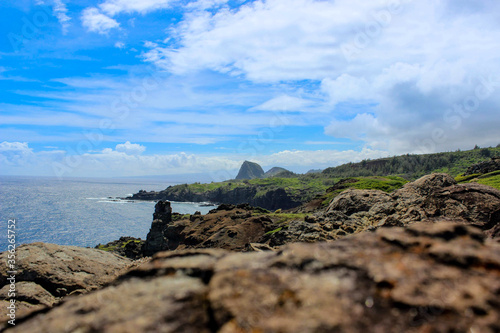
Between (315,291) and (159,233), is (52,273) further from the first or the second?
(159,233)

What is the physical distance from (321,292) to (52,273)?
48.3 feet

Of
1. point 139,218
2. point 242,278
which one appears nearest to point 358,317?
point 242,278

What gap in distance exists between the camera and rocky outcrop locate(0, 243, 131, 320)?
12156 millimetres

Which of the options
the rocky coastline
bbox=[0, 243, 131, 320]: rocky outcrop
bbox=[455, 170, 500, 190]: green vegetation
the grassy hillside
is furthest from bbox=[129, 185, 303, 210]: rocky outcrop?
the rocky coastline

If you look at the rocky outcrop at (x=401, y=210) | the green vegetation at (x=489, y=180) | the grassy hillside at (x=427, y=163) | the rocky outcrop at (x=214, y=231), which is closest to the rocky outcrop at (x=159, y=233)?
the rocky outcrop at (x=214, y=231)

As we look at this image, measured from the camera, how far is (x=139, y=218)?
112125mm

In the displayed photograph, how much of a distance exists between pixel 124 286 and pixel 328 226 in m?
14.2

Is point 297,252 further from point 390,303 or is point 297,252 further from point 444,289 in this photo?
point 444,289

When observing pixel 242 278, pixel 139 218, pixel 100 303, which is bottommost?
pixel 139 218

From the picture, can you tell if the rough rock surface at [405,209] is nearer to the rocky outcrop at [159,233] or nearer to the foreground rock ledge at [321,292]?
the foreground rock ledge at [321,292]

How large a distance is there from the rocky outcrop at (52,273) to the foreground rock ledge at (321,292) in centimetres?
1062

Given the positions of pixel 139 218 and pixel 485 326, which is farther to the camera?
pixel 139 218

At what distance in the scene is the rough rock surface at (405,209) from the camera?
42.1ft

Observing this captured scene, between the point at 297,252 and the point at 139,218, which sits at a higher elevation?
the point at 297,252
